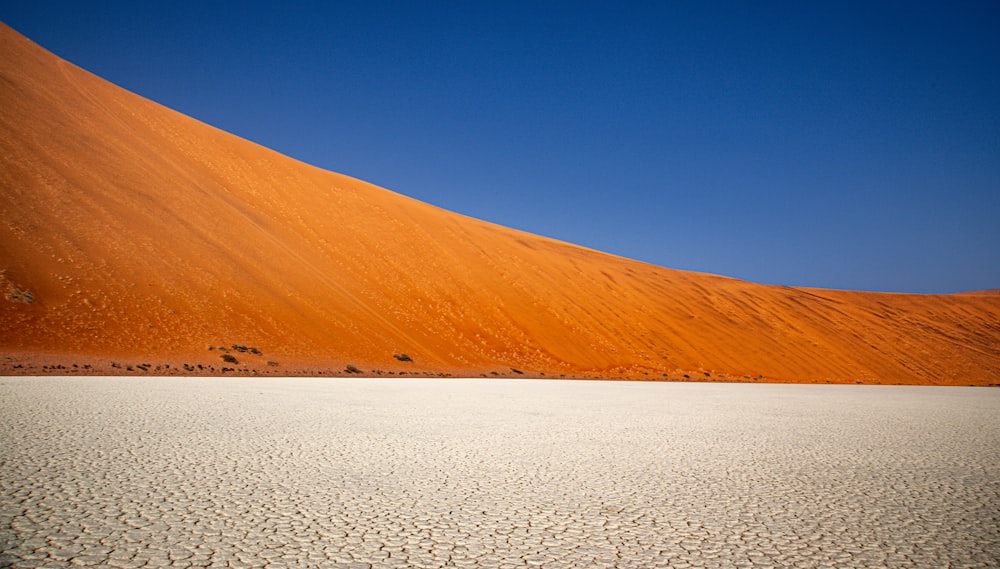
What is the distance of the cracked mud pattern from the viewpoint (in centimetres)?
295

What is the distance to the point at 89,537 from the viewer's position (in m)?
2.96

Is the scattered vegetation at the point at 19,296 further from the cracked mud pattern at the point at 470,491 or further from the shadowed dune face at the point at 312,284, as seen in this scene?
the cracked mud pattern at the point at 470,491

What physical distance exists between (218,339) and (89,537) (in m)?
18.6

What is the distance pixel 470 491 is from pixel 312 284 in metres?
23.4

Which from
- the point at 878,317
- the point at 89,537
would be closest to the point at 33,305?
the point at 89,537

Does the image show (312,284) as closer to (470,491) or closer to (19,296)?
(19,296)

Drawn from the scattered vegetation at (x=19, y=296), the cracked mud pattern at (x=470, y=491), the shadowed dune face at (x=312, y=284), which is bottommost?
the cracked mud pattern at (x=470, y=491)

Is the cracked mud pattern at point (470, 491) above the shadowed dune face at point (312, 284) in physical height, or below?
below

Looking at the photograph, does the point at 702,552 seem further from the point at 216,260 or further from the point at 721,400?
the point at 216,260

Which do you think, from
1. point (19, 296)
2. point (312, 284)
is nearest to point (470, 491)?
point (19, 296)

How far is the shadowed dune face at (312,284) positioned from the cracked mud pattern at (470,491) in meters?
13.0

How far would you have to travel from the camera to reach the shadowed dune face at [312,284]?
64.4 feet

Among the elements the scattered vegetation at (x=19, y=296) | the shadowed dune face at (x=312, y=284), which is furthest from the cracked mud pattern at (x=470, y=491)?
the shadowed dune face at (x=312, y=284)

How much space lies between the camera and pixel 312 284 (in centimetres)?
2589
